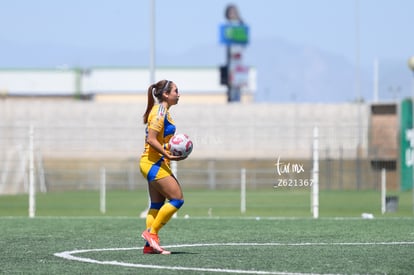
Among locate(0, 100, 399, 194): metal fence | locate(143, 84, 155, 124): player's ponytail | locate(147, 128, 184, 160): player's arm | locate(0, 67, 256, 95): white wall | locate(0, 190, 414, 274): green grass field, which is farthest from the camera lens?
locate(0, 67, 256, 95): white wall

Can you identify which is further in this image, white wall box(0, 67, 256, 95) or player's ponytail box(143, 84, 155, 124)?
white wall box(0, 67, 256, 95)

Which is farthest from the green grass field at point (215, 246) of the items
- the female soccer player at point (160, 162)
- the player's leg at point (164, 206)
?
the female soccer player at point (160, 162)

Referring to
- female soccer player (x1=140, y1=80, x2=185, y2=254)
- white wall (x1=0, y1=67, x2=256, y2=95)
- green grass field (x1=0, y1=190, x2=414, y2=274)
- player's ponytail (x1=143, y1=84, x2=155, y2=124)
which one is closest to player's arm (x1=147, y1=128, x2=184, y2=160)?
female soccer player (x1=140, y1=80, x2=185, y2=254)

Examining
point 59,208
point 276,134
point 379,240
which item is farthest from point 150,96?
point 276,134

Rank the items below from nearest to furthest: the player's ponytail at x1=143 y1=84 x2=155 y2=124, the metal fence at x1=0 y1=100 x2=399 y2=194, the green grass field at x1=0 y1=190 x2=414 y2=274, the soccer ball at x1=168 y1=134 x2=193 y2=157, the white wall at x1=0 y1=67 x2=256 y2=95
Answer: the green grass field at x1=0 y1=190 x2=414 y2=274
the soccer ball at x1=168 y1=134 x2=193 y2=157
the player's ponytail at x1=143 y1=84 x2=155 y2=124
the metal fence at x1=0 y1=100 x2=399 y2=194
the white wall at x1=0 y1=67 x2=256 y2=95

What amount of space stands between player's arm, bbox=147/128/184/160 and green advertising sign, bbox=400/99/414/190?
130 ft

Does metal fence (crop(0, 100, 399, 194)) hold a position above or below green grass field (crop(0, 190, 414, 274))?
above

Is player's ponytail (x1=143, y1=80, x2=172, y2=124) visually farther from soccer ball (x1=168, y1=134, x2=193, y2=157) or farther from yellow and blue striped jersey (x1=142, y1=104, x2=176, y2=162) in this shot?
soccer ball (x1=168, y1=134, x2=193, y2=157)

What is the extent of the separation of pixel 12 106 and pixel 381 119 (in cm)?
1746

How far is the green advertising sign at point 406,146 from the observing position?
53062mm

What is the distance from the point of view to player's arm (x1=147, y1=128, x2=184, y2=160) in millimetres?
13617

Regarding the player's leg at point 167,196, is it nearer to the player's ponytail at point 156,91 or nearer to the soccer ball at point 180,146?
the soccer ball at point 180,146

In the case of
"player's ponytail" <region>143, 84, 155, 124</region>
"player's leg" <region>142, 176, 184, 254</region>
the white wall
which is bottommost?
"player's leg" <region>142, 176, 184, 254</region>

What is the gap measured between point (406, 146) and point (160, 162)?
4094 centimetres
